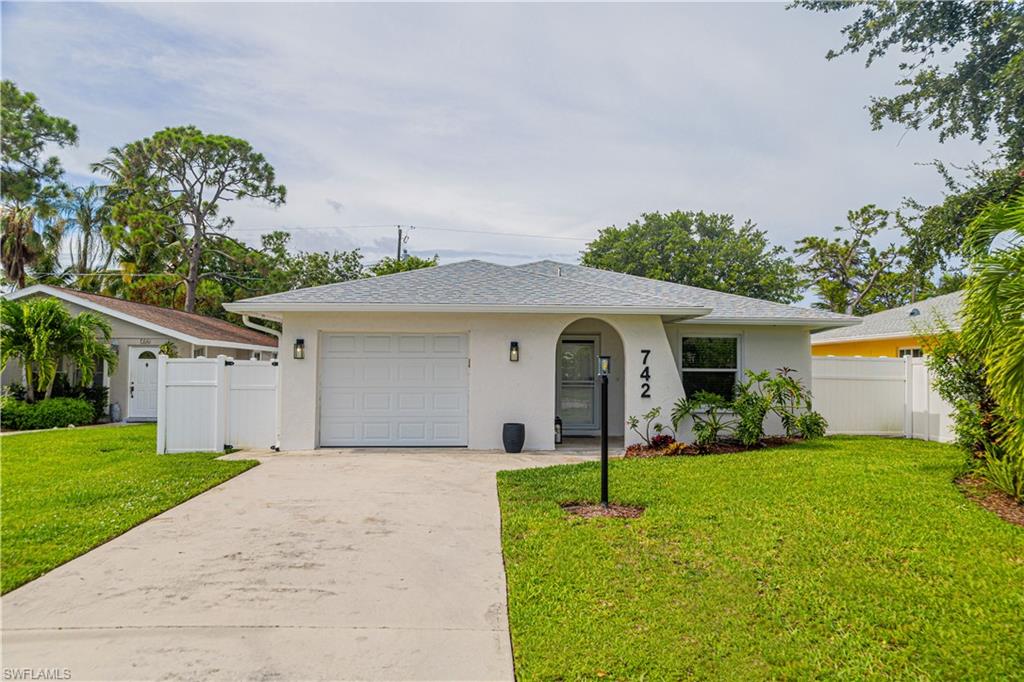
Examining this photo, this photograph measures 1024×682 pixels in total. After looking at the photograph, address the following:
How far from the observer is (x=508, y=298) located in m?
10.5

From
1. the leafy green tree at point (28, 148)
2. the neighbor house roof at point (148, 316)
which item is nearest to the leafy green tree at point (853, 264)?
the neighbor house roof at point (148, 316)

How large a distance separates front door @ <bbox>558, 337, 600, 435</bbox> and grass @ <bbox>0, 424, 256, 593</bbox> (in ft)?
22.6

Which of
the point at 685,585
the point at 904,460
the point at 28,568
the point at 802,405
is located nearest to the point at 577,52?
the point at 802,405

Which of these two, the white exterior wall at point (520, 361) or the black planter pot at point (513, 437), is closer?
the black planter pot at point (513, 437)

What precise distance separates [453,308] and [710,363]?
5654 mm

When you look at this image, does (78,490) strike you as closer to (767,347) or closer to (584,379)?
(584,379)

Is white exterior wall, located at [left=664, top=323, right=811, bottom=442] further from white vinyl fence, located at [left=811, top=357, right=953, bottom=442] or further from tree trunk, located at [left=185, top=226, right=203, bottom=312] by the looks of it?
tree trunk, located at [left=185, top=226, right=203, bottom=312]

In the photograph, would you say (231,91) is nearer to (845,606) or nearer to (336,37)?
(336,37)

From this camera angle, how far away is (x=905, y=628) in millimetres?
3727

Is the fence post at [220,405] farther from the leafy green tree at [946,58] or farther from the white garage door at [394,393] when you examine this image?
the leafy green tree at [946,58]

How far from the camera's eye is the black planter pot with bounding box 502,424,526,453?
10289 millimetres

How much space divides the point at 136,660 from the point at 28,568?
7.21ft

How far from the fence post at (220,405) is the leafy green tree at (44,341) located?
7.11m

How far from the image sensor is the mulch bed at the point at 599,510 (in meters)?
6.12
